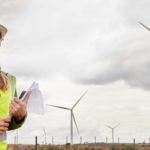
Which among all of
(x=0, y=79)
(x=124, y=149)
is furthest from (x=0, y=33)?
(x=124, y=149)

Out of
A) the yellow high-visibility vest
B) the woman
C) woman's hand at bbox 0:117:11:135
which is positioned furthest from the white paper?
woman's hand at bbox 0:117:11:135

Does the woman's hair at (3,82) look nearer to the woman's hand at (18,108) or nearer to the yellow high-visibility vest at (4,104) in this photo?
the yellow high-visibility vest at (4,104)

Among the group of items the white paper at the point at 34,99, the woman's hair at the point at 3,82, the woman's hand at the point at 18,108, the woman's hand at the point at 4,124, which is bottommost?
the woman's hand at the point at 4,124

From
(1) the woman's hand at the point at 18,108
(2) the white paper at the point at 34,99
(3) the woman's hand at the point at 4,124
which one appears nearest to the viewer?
(3) the woman's hand at the point at 4,124

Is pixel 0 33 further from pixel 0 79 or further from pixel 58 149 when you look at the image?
pixel 58 149

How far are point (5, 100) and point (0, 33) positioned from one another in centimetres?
59

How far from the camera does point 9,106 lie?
193 inches

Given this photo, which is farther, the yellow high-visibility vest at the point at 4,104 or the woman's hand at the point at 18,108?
the woman's hand at the point at 18,108

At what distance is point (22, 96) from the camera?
5.19 meters

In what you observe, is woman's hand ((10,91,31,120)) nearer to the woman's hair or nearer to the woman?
the woman

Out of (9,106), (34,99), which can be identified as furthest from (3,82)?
(34,99)

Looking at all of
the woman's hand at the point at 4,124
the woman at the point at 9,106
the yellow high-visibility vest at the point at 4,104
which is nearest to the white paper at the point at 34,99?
the woman at the point at 9,106

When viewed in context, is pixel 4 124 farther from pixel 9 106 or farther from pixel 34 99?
pixel 34 99

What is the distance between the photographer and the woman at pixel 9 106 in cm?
481
